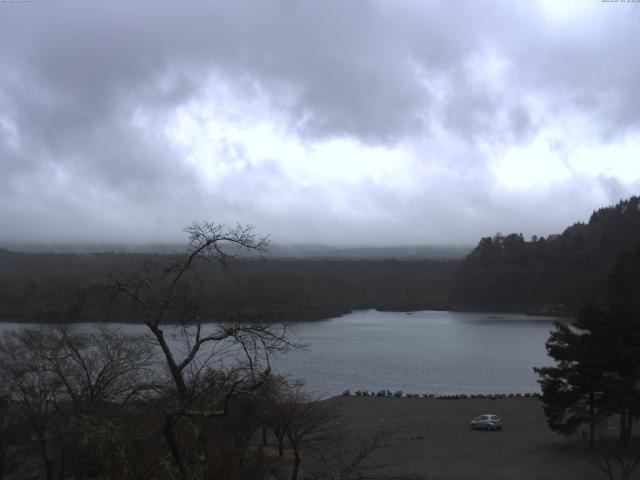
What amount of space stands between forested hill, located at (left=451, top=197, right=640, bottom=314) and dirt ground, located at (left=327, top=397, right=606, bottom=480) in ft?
218

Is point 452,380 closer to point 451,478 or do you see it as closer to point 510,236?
point 451,478

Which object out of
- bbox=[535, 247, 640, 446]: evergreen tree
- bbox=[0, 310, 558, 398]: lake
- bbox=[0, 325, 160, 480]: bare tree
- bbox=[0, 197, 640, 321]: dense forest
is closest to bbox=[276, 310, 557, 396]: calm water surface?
bbox=[0, 310, 558, 398]: lake

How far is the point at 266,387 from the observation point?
19.8 ft

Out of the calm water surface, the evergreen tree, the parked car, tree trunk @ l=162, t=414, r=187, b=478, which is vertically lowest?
the calm water surface

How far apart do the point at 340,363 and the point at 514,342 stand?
2339 cm

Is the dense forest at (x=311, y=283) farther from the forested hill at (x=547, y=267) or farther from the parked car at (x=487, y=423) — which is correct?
the parked car at (x=487, y=423)

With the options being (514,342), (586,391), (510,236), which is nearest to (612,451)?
(586,391)

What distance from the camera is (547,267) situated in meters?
110

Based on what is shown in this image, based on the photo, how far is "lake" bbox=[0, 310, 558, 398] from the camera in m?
39.0

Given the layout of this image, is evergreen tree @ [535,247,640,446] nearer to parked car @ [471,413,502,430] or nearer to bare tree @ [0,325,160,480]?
parked car @ [471,413,502,430]

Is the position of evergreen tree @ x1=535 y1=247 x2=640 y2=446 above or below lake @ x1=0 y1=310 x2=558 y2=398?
above

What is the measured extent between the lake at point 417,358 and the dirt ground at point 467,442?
4115 mm

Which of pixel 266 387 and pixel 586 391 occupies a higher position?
pixel 266 387

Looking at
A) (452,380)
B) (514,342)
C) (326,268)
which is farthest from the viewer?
(326,268)
